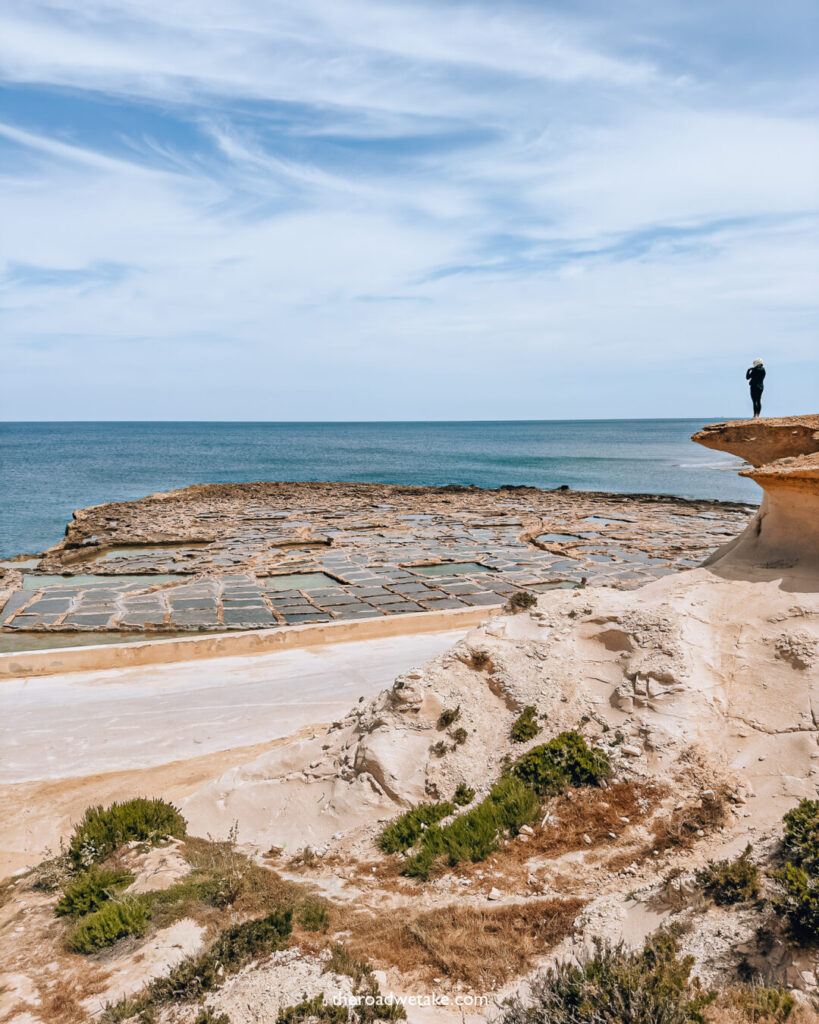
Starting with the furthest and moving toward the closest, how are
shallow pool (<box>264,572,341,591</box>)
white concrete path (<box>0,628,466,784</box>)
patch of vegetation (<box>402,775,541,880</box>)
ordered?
shallow pool (<box>264,572,341,591</box>), white concrete path (<box>0,628,466,784</box>), patch of vegetation (<box>402,775,541,880</box>)

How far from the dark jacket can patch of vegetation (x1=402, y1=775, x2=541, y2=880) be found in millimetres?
7504

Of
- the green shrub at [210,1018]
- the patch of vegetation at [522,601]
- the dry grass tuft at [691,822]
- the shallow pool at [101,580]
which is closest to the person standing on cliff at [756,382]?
the patch of vegetation at [522,601]

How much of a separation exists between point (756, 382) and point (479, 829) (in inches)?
327

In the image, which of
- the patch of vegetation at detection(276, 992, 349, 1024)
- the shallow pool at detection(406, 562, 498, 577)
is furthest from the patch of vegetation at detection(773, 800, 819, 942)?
the shallow pool at detection(406, 562, 498, 577)

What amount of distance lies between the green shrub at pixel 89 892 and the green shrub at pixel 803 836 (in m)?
5.94

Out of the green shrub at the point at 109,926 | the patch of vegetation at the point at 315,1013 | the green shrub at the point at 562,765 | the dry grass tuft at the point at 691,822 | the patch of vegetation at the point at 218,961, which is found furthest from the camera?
the green shrub at the point at 562,765

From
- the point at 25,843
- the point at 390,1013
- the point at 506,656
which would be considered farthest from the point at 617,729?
the point at 25,843

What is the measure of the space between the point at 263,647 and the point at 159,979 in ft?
33.7

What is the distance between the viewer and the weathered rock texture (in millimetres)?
8945

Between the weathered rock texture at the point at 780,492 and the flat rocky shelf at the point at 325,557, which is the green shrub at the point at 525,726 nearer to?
the weathered rock texture at the point at 780,492

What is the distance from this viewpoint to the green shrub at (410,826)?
745cm

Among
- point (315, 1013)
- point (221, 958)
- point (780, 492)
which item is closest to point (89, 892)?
point (221, 958)

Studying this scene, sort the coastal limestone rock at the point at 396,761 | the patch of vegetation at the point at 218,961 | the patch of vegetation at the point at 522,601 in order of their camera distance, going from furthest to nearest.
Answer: the patch of vegetation at the point at 522,601
the coastal limestone rock at the point at 396,761
the patch of vegetation at the point at 218,961

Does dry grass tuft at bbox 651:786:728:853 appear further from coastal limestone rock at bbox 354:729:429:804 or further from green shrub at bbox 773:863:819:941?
coastal limestone rock at bbox 354:729:429:804
